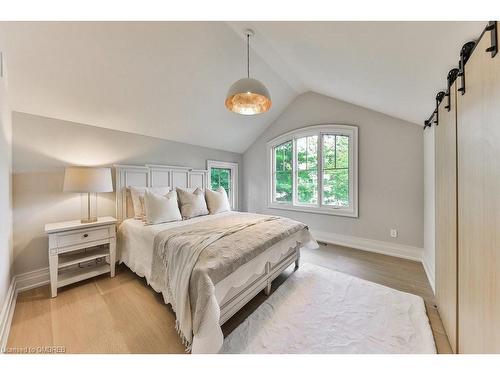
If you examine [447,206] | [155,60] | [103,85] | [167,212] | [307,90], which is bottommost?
[167,212]

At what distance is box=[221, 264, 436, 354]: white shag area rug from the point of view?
1336 mm

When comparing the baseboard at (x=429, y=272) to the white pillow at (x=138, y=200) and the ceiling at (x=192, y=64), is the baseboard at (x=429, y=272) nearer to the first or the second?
the ceiling at (x=192, y=64)

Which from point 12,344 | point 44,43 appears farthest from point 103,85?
point 12,344

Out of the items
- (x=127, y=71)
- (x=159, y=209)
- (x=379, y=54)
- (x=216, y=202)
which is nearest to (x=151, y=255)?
(x=159, y=209)

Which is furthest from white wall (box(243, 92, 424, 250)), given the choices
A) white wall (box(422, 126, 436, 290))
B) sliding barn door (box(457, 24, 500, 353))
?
sliding barn door (box(457, 24, 500, 353))

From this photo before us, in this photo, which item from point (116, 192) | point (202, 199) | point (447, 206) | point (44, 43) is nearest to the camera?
point (447, 206)

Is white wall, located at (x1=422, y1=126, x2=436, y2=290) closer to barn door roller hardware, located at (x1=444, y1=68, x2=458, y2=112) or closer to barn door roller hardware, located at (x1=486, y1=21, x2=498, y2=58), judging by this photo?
barn door roller hardware, located at (x1=444, y1=68, x2=458, y2=112)

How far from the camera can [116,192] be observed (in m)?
2.69

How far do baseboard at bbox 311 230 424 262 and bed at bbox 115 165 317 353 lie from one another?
1288 mm

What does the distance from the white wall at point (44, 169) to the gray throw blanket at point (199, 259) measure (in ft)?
4.85

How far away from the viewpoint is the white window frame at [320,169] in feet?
10.8

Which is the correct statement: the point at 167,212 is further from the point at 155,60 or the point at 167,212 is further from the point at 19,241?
the point at 155,60

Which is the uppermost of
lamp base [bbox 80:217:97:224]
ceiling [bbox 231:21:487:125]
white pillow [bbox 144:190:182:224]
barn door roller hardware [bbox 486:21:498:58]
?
ceiling [bbox 231:21:487:125]

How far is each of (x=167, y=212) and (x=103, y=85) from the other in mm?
1585
